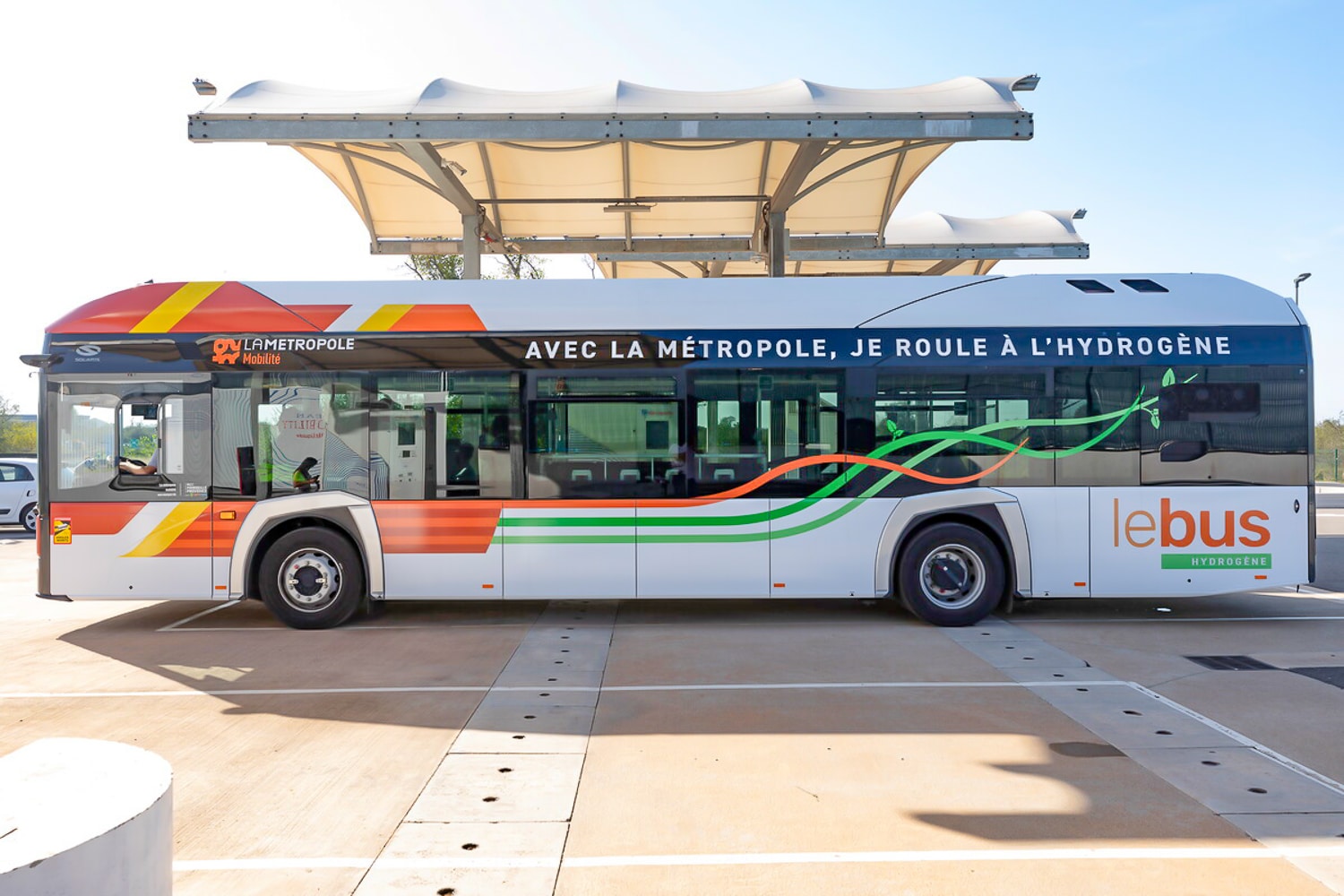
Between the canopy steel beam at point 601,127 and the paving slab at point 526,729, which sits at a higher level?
the canopy steel beam at point 601,127

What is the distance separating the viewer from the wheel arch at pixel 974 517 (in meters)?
8.71

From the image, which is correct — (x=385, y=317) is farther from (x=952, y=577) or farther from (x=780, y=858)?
(x=780, y=858)

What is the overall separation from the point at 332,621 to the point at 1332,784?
7.99m

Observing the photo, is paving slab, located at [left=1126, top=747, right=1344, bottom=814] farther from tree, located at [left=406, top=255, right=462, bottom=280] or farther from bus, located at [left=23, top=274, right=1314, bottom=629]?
tree, located at [left=406, top=255, right=462, bottom=280]

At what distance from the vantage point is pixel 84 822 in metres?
2.60

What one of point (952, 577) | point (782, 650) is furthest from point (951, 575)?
point (782, 650)

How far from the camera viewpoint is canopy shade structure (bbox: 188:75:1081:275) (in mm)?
10594

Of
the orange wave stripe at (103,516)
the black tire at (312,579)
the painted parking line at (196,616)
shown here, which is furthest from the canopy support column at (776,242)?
the orange wave stripe at (103,516)

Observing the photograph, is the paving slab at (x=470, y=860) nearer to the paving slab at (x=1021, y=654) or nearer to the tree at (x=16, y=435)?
the paving slab at (x=1021, y=654)

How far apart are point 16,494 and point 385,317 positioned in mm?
16599

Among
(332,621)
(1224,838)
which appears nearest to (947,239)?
(332,621)

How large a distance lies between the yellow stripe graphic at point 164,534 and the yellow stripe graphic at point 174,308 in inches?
69.3

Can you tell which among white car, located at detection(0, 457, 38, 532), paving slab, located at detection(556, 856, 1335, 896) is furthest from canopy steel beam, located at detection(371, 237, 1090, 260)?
paving slab, located at detection(556, 856, 1335, 896)

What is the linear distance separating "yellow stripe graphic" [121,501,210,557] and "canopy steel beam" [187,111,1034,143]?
458cm
